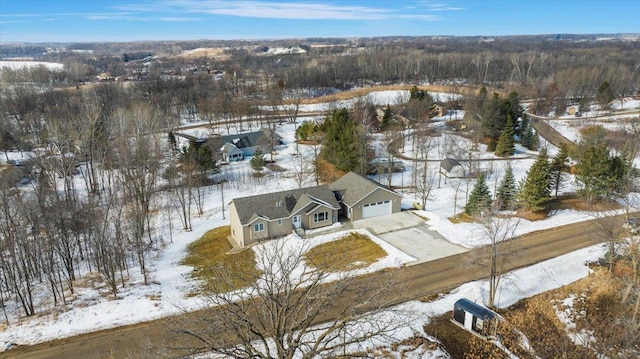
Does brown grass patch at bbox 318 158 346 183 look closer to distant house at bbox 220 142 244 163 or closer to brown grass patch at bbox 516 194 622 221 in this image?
distant house at bbox 220 142 244 163

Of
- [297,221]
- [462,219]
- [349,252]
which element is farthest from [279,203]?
[462,219]

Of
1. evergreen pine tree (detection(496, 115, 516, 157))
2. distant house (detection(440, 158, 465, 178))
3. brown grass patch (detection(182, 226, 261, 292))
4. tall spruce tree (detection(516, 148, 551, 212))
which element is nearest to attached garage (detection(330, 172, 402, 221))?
brown grass patch (detection(182, 226, 261, 292))

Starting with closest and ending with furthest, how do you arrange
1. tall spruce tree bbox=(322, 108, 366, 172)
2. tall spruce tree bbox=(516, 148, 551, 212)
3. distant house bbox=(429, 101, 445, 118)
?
tall spruce tree bbox=(516, 148, 551, 212) → tall spruce tree bbox=(322, 108, 366, 172) → distant house bbox=(429, 101, 445, 118)

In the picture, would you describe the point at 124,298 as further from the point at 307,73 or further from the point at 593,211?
the point at 307,73

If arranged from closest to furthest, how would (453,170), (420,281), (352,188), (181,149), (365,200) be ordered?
(420,281) < (365,200) < (352,188) < (453,170) < (181,149)

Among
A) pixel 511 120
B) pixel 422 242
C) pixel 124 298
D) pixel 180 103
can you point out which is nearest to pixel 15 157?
pixel 180 103

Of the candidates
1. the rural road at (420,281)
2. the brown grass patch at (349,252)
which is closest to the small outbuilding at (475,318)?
the rural road at (420,281)

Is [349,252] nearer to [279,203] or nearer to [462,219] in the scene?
[279,203]
